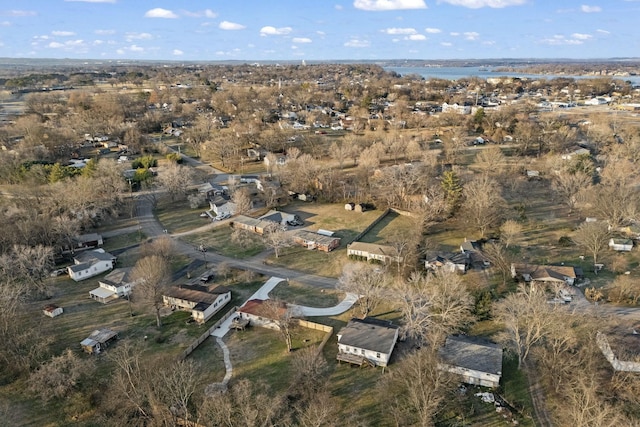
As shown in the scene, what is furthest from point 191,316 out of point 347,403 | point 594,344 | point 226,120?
point 226,120

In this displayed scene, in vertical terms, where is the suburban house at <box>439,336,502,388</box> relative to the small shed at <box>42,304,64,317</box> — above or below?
above

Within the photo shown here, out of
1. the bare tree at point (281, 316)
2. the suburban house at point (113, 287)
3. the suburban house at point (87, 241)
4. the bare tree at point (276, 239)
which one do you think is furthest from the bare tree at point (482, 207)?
the suburban house at point (87, 241)

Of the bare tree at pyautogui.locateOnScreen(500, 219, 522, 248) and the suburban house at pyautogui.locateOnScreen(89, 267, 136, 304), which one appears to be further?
the bare tree at pyautogui.locateOnScreen(500, 219, 522, 248)

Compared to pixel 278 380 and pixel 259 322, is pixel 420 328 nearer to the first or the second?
pixel 278 380

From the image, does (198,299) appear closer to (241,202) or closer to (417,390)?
(417,390)

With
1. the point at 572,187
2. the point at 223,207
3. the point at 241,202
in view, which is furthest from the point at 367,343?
the point at 572,187

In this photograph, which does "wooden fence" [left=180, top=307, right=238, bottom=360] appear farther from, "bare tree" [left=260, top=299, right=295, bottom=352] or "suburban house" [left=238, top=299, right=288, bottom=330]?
"bare tree" [left=260, top=299, right=295, bottom=352]

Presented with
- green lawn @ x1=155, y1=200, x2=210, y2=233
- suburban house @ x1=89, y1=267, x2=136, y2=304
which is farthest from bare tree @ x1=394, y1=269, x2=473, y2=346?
green lawn @ x1=155, y1=200, x2=210, y2=233
